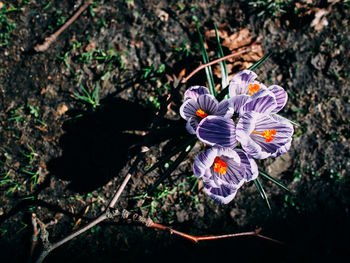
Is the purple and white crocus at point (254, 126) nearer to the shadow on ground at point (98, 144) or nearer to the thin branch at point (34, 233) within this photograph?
the shadow on ground at point (98, 144)

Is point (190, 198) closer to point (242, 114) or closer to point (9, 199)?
point (242, 114)

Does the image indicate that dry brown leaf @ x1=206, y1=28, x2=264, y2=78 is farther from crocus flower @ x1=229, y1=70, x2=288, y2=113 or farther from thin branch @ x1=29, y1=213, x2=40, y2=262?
thin branch @ x1=29, y1=213, x2=40, y2=262

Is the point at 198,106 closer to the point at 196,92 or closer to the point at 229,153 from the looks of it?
the point at 196,92

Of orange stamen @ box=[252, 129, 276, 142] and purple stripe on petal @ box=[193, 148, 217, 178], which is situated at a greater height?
orange stamen @ box=[252, 129, 276, 142]

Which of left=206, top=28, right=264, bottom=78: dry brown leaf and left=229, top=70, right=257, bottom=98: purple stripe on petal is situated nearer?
left=229, top=70, right=257, bottom=98: purple stripe on petal

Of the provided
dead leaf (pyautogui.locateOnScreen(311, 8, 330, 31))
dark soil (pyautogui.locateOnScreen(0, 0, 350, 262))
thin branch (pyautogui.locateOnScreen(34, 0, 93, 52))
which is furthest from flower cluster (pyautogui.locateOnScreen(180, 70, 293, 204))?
thin branch (pyautogui.locateOnScreen(34, 0, 93, 52))

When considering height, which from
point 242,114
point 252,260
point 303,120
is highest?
point 242,114

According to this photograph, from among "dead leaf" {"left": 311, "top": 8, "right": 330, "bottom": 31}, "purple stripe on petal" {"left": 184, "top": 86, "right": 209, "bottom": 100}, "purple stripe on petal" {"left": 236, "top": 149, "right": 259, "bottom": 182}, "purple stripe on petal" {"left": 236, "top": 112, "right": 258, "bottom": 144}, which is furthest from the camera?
"dead leaf" {"left": 311, "top": 8, "right": 330, "bottom": 31}

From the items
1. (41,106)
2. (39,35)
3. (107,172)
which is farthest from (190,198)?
(39,35)
